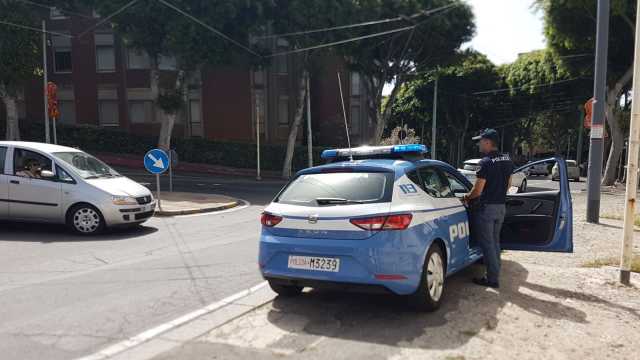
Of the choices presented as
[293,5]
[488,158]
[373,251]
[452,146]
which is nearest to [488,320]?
[373,251]

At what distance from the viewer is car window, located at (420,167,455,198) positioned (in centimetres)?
545

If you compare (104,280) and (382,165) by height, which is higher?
(382,165)

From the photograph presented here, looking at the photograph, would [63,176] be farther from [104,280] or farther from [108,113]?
[108,113]

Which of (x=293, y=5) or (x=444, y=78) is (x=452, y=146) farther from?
(x=293, y=5)

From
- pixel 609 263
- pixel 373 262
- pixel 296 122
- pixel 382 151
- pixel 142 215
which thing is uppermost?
pixel 296 122

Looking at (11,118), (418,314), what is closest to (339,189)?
(418,314)

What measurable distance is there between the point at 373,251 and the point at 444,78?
133 feet

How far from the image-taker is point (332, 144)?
118ft

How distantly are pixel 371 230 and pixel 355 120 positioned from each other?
115 ft

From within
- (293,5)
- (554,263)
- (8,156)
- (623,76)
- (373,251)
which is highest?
(293,5)

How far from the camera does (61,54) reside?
32.2m

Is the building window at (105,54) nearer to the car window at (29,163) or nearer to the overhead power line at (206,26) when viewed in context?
the overhead power line at (206,26)

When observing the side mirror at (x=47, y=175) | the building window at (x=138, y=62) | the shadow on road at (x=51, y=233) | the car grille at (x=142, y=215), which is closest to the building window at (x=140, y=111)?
the building window at (x=138, y=62)

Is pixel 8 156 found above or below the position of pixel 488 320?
above
